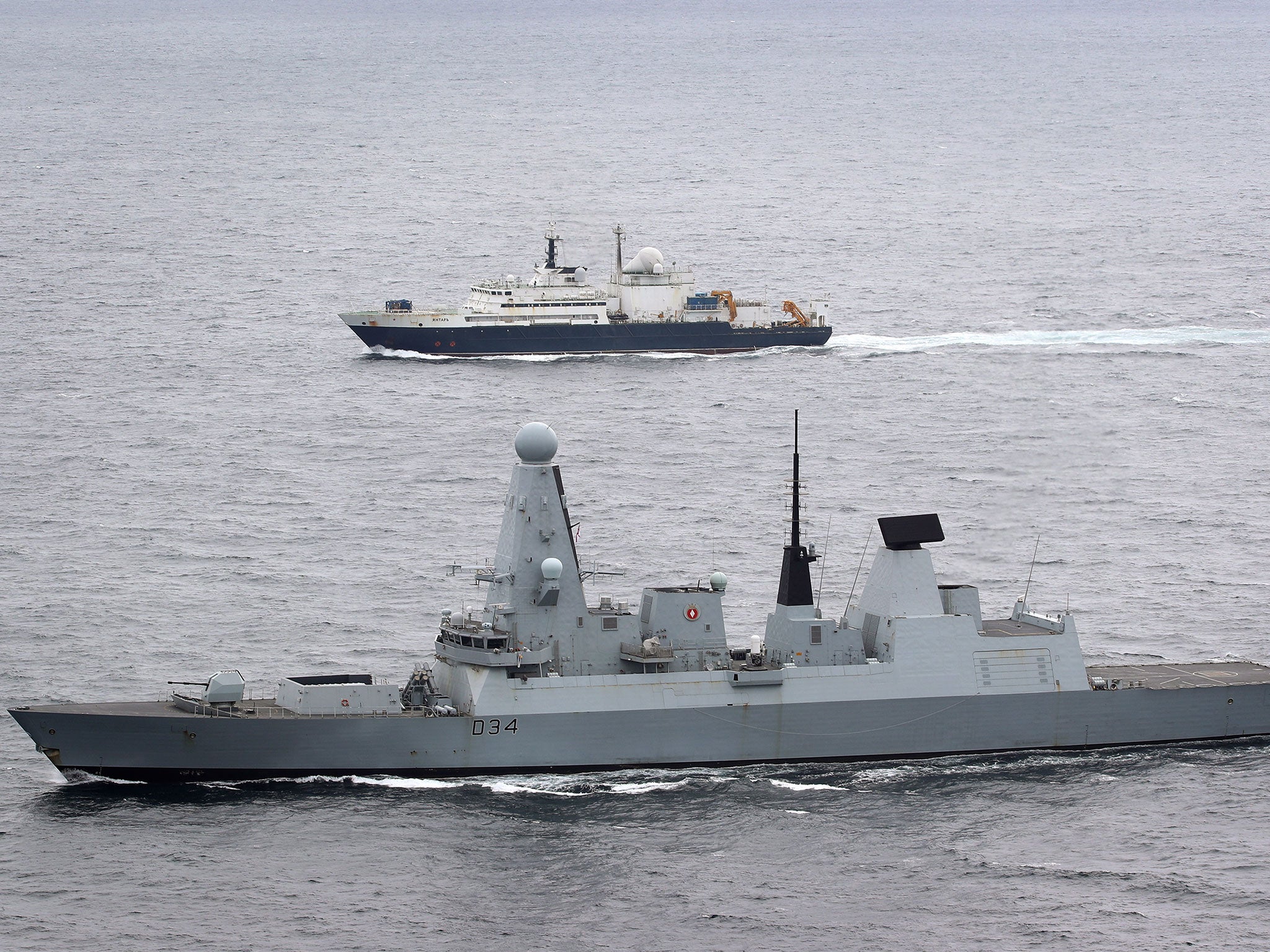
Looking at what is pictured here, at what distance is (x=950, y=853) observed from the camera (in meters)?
46.9

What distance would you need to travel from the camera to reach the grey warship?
5056 centimetres

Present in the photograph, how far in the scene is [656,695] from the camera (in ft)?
172

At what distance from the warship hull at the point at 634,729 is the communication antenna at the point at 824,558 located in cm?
1088

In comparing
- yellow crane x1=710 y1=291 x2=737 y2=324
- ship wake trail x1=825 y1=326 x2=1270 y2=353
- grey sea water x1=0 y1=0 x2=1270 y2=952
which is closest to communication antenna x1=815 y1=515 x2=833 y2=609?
grey sea water x1=0 y1=0 x2=1270 y2=952

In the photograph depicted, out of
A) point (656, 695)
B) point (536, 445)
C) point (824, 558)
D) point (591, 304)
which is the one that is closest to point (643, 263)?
point (591, 304)

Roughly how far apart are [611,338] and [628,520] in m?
46.2

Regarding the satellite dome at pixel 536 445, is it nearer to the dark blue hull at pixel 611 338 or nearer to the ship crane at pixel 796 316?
the dark blue hull at pixel 611 338

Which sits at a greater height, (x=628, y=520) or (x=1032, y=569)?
(x=628, y=520)

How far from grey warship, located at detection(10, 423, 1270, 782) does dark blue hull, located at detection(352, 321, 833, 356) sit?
206ft

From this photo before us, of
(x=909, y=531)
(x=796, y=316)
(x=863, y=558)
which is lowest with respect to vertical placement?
(x=863, y=558)

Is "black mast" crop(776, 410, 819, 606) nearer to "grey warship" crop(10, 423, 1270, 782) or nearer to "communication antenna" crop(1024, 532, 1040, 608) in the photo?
"grey warship" crop(10, 423, 1270, 782)

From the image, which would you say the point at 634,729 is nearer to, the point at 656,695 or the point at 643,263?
the point at 656,695

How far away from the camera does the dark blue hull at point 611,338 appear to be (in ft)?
A: 388

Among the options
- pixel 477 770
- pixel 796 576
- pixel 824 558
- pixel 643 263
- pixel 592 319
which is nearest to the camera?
pixel 477 770
